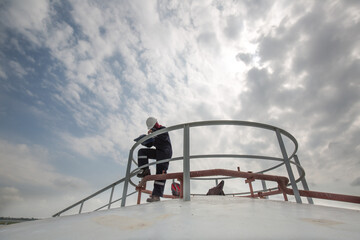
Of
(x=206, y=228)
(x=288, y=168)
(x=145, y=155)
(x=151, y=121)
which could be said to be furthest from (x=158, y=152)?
(x=206, y=228)

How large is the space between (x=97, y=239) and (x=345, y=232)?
4.87 ft

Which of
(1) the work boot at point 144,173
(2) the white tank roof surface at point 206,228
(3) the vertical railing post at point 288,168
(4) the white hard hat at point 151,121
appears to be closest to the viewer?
(2) the white tank roof surface at point 206,228

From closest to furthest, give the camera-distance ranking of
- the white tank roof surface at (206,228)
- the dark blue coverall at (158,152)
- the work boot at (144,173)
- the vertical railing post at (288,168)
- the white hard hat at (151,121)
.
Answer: the white tank roof surface at (206,228)
the vertical railing post at (288,168)
the work boot at (144,173)
the dark blue coverall at (158,152)
the white hard hat at (151,121)

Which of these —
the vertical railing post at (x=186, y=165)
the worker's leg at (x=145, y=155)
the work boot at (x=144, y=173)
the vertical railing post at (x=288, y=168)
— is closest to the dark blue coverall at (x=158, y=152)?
the worker's leg at (x=145, y=155)

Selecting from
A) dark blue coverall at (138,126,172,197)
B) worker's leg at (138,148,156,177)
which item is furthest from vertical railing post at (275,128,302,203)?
worker's leg at (138,148,156,177)

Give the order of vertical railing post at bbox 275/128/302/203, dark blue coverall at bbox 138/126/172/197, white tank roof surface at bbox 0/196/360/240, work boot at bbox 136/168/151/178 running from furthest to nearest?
dark blue coverall at bbox 138/126/172/197
work boot at bbox 136/168/151/178
vertical railing post at bbox 275/128/302/203
white tank roof surface at bbox 0/196/360/240

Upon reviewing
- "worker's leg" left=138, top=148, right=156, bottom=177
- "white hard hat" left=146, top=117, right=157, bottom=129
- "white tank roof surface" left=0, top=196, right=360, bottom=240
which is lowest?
"white tank roof surface" left=0, top=196, right=360, bottom=240

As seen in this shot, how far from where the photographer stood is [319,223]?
3.89 ft

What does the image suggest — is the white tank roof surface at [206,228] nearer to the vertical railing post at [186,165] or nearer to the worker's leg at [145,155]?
the vertical railing post at [186,165]

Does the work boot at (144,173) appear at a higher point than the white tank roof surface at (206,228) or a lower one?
higher

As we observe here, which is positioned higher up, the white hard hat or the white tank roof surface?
the white hard hat

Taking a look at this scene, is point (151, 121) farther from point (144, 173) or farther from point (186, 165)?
point (186, 165)

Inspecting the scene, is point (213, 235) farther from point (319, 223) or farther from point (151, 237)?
point (319, 223)

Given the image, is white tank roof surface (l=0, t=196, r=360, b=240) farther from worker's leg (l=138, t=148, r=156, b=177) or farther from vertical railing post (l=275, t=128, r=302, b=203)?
worker's leg (l=138, t=148, r=156, b=177)
